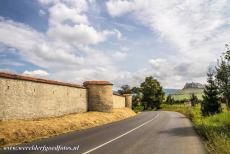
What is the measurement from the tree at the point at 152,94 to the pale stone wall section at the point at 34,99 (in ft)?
189

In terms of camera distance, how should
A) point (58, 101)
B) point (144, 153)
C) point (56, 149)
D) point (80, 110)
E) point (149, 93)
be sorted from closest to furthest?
point (144, 153) < point (56, 149) < point (58, 101) < point (80, 110) < point (149, 93)

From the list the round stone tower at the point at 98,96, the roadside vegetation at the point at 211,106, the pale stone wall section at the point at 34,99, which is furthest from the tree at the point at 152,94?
the pale stone wall section at the point at 34,99

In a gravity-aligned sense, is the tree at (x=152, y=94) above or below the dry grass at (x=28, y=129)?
above

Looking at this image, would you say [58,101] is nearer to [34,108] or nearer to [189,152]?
[34,108]

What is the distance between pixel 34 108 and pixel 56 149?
30.0 feet

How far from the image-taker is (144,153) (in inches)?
408

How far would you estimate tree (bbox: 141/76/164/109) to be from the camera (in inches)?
3312

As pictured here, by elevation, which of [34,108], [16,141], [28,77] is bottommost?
[16,141]

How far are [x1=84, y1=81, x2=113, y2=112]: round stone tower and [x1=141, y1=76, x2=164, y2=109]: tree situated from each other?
50.8 metres

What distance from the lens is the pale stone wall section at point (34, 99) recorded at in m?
16.9

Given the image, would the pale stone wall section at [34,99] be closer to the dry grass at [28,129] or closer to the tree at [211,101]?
the dry grass at [28,129]

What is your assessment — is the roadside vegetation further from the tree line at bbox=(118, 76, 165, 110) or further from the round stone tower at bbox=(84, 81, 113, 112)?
the round stone tower at bbox=(84, 81, 113, 112)

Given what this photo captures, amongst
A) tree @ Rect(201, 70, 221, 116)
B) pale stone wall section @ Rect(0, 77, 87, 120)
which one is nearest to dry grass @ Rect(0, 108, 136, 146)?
pale stone wall section @ Rect(0, 77, 87, 120)

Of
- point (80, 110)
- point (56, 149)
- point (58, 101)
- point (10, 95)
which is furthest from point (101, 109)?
point (56, 149)
